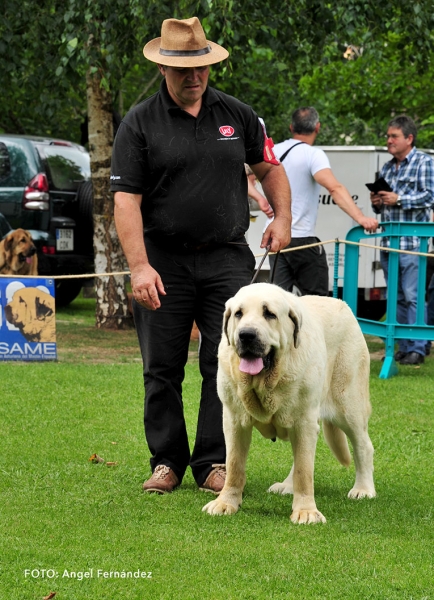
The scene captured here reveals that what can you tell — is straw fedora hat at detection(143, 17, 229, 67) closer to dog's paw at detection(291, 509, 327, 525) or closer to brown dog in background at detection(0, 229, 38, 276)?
dog's paw at detection(291, 509, 327, 525)

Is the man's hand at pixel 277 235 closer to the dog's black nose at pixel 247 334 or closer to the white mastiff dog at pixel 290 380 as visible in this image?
the white mastiff dog at pixel 290 380

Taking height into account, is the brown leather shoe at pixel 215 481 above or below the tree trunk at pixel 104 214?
below

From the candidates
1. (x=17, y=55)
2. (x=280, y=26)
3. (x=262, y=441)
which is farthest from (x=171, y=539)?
(x=17, y=55)

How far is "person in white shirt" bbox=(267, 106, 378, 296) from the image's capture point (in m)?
8.78

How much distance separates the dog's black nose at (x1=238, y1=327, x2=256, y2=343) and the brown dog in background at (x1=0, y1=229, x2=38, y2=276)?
8.39 m

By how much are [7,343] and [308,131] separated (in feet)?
12.3

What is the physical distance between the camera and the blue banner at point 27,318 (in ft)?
32.0

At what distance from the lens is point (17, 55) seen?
1201 centimetres

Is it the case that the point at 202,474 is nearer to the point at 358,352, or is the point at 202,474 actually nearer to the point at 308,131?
the point at 358,352

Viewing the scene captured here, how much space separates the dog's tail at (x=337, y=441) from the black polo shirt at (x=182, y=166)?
46.9 inches

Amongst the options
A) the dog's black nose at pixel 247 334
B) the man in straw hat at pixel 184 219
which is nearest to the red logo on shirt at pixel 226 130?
the man in straw hat at pixel 184 219

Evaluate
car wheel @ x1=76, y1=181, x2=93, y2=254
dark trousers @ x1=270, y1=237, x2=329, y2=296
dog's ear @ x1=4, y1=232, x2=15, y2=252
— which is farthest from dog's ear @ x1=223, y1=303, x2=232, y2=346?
car wheel @ x1=76, y1=181, x2=93, y2=254

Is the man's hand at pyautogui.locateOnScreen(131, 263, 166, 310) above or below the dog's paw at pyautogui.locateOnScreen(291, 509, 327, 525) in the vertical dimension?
above

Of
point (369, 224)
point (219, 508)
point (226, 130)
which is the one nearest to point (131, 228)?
point (226, 130)
